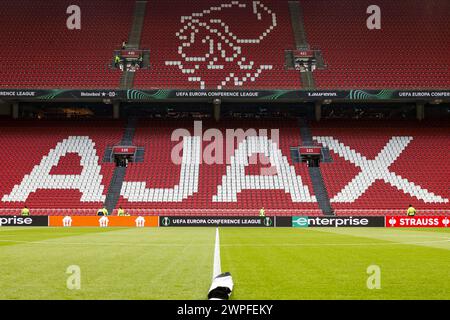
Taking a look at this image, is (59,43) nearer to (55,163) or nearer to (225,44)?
(55,163)

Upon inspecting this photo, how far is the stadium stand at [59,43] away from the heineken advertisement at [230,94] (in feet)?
4.88

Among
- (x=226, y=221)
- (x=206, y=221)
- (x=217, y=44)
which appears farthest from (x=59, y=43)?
(x=226, y=221)

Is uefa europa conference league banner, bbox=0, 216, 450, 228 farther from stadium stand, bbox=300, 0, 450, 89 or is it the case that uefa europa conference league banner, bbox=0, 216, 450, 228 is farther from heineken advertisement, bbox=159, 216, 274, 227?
stadium stand, bbox=300, 0, 450, 89

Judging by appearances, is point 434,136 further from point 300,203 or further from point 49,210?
point 49,210

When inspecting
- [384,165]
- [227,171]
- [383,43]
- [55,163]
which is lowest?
[227,171]

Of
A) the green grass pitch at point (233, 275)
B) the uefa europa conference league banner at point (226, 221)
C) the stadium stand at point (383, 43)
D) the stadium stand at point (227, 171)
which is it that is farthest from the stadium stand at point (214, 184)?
the green grass pitch at point (233, 275)

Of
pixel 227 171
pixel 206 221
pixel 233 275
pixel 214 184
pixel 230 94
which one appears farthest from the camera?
pixel 230 94

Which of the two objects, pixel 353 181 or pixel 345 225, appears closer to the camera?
pixel 345 225

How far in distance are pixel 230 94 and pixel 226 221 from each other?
13.3m

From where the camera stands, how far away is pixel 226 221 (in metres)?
33.9

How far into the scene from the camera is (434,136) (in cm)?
4469
